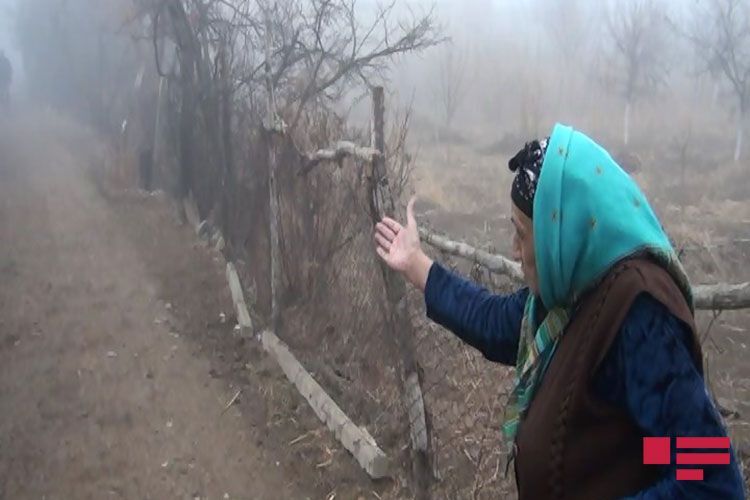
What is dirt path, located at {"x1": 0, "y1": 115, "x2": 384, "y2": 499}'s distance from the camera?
456 cm

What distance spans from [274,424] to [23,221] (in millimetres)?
8184

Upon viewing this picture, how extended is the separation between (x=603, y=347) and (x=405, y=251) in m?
1.11

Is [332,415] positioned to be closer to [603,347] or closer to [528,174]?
[528,174]

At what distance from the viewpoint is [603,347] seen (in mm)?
1341

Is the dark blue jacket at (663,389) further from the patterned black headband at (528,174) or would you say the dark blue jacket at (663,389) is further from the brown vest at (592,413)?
the patterned black headband at (528,174)

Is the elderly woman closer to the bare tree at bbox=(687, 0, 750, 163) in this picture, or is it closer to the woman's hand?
the woman's hand

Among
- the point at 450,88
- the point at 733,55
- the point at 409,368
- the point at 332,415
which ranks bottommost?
the point at 450,88

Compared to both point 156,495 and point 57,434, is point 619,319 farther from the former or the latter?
point 57,434

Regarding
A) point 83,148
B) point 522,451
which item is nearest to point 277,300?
point 522,451

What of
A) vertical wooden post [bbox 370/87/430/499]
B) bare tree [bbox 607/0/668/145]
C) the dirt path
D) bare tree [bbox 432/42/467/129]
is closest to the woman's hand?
vertical wooden post [bbox 370/87/430/499]

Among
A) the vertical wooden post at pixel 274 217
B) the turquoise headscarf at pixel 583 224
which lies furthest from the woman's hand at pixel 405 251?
the vertical wooden post at pixel 274 217

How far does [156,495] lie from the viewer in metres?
4.39

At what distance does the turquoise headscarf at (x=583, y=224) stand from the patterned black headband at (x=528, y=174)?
7cm

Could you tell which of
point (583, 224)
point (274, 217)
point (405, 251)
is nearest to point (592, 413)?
point (583, 224)
